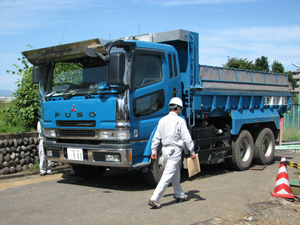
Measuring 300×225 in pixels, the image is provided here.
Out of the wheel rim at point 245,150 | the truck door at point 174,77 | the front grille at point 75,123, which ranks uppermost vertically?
the truck door at point 174,77

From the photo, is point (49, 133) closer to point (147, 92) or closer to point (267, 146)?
point (147, 92)

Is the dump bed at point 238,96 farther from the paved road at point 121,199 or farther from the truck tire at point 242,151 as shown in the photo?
the paved road at point 121,199

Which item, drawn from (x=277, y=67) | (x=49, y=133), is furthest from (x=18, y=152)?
(x=277, y=67)

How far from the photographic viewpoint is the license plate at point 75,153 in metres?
6.64

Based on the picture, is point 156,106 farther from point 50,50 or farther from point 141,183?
point 50,50

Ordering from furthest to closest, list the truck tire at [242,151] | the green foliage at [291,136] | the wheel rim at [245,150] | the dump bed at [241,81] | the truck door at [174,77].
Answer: the green foliage at [291,136], the wheel rim at [245,150], the truck tire at [242,151], the dump bed at [241,81], the truck door at [174,77]

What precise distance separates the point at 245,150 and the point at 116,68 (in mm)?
5063

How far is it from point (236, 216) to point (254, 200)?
1071 mm

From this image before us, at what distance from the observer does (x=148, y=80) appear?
672cm

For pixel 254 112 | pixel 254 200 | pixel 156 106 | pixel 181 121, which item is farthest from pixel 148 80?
pixel 254 112

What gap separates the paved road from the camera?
Answer: 512cm

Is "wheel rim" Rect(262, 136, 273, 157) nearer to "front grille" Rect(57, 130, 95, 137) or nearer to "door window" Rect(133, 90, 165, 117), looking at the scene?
"door window" Rect(133, 90, 165, 117)

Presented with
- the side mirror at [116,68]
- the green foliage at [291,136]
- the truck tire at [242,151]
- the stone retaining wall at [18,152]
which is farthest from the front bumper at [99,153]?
the green foliage at [291,136]

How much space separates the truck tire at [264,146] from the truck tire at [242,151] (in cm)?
36
